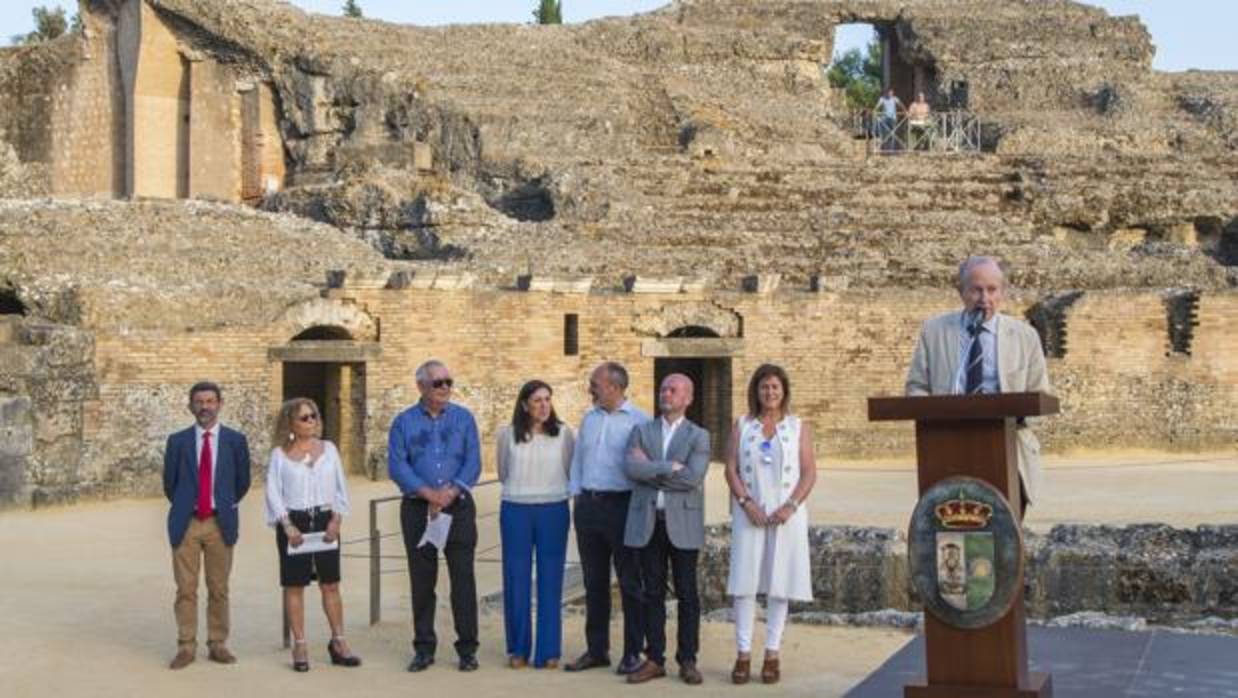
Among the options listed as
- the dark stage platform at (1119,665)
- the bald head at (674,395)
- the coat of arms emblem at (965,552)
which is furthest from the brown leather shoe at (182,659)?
the coat of arms emblem at (965,552)

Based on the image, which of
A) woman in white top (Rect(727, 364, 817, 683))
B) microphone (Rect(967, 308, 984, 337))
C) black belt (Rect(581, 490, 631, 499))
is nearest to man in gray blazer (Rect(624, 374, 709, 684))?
black belt (Rect(581, 490, 631, 499))

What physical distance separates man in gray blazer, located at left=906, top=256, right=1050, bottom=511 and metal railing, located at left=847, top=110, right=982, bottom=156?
91.6 ft

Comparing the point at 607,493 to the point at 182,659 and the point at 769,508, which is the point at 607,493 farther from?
the point at 182,659

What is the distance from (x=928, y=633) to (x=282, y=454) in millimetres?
3826

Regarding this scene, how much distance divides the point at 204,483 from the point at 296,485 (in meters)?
0.54

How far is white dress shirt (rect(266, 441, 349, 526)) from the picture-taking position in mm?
9125

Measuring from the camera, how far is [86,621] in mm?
10672

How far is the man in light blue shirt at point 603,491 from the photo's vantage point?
9.13 metres

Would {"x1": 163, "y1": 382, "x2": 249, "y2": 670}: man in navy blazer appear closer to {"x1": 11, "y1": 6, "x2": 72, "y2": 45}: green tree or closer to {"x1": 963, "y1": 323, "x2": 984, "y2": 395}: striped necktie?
{"x1": 963, "y1": 323, "x2": 984, "y2": 395}: striped necktie

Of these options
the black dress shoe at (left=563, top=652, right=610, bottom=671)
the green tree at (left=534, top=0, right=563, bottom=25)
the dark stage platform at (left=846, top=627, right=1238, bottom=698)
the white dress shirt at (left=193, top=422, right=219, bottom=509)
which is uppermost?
the green tree at (left=534, top=0, right=563, bottom=25)

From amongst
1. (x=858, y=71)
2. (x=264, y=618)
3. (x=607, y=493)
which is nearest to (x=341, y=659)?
(x=607, y=493)

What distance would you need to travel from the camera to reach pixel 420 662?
9.09m

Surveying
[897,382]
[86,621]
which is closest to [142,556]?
[86,621]

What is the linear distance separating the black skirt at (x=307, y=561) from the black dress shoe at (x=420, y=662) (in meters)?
0.58
